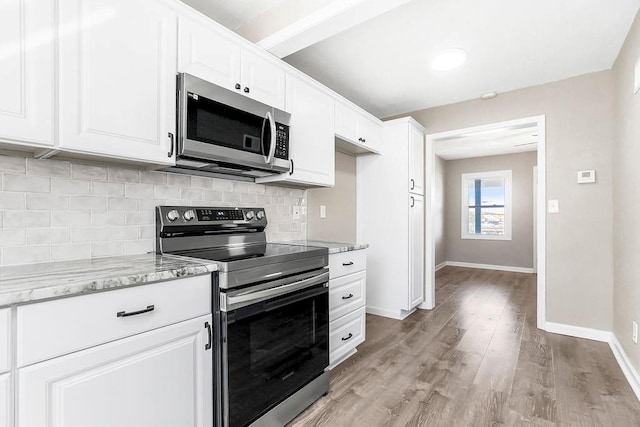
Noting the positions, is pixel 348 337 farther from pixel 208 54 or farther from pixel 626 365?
pixel 208 54

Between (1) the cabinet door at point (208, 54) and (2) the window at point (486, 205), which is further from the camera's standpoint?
(2) the window at point (486, 205)

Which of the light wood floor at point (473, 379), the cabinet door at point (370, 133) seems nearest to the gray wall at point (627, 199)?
the light wood floor at point (473, 379)

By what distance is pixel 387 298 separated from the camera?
11.9 feet

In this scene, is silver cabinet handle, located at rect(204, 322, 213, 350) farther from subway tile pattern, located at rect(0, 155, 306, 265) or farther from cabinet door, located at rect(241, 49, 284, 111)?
cabinet door, located at rect(241, 49, 284, 111)

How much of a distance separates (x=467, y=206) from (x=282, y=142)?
6046mm

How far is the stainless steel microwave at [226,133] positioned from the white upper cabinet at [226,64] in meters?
0.08

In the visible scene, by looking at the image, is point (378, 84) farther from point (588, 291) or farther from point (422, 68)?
point (588, 291)

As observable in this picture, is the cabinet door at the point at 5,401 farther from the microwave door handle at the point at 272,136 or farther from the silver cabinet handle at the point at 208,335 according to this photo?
the microwave door handle at the point at 272,136

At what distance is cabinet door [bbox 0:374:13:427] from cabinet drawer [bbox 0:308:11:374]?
3 centimetres

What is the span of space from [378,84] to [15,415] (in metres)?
3.33

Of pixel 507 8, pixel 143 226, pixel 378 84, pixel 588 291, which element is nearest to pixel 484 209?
pixel 588 291

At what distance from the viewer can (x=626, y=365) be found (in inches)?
91.7

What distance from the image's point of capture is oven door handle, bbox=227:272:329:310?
1.47 m

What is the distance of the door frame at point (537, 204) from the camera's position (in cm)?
323
